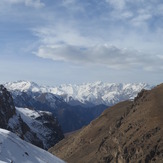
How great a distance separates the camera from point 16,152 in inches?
2106

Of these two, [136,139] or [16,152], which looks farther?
[136,139]

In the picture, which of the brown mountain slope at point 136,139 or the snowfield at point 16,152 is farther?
the brown mountain slope at point 136,139

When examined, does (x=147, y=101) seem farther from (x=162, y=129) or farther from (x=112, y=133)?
(x=162, y=129)

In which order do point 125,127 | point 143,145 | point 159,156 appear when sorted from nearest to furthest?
point 159,156, point 143,145, point 125,127

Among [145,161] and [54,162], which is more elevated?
[54,162]

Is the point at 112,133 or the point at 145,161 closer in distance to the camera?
the point at 145,161

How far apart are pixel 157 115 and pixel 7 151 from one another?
12853 centimetres

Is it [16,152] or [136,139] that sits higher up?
[16,152]

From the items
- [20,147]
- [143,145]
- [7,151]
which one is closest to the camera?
[7,151]

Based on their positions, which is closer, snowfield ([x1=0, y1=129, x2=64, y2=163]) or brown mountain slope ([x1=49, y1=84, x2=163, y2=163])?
snowfield ([x1=0, y1=129, x2=64, y2=163])

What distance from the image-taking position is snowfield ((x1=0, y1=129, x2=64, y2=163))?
51250mm

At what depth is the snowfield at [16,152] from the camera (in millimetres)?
51250

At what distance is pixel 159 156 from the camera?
144 metres

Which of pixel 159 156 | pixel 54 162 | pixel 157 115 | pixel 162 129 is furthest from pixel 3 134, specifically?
pixel 157 115
